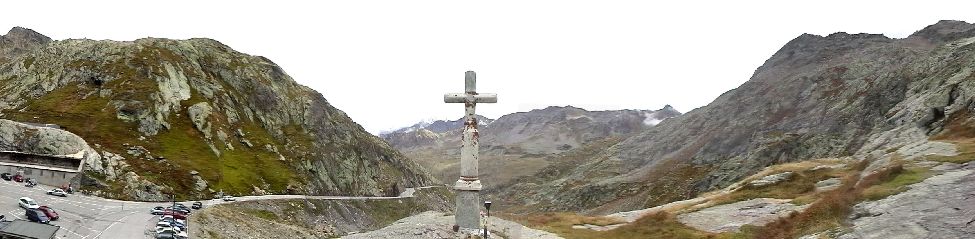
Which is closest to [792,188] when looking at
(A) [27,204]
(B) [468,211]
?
(B) [468,211]

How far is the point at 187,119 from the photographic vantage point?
397 feet

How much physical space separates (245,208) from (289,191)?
2917cm

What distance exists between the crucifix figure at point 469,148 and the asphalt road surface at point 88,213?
102 ft

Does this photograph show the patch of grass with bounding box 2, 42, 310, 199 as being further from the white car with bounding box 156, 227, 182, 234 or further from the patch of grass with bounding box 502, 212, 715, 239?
the patch of grass with bounding box 502, 212, 715, 239

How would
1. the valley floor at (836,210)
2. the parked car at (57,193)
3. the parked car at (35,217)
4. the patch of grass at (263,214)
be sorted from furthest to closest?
the patch of grass at (263,214) → the parked car at (57,193) → the parked car at (35,217) → the valley floor at (836,210)

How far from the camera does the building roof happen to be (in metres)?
38.2

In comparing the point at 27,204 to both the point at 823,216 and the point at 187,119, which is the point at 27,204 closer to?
the point at 823,216

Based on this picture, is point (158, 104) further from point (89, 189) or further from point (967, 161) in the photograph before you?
point (967, 161)

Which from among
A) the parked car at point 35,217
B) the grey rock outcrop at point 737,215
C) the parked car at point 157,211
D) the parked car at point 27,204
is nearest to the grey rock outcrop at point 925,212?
the grey rock outcrop at point 737,215

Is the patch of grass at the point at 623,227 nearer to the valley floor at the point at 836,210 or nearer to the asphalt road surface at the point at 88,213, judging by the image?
the valley floor at the point at 836,210

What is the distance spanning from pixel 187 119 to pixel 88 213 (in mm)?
67064

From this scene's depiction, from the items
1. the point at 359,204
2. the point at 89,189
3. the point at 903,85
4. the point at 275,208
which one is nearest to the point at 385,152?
the point at 359,204

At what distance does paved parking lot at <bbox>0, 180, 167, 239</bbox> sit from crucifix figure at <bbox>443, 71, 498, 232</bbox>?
102 feet

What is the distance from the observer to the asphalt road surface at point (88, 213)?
1932 inches
